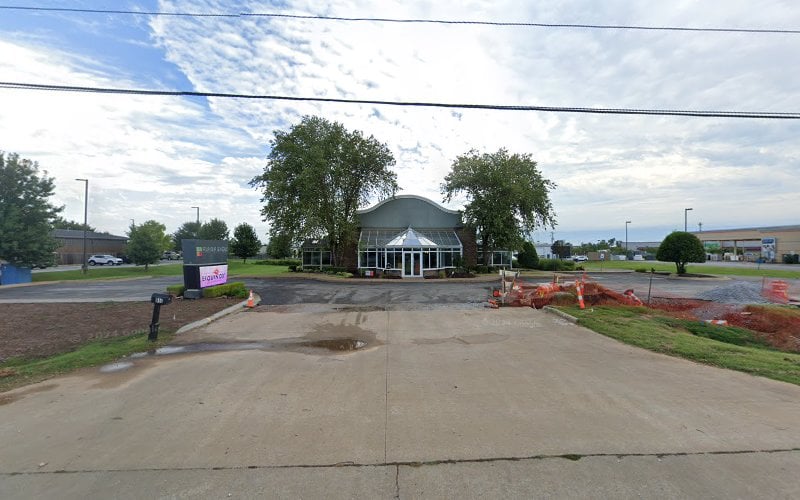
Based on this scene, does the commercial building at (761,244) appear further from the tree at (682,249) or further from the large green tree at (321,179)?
the large green tree at (321,179)

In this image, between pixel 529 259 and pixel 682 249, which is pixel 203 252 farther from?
pixel 682 249

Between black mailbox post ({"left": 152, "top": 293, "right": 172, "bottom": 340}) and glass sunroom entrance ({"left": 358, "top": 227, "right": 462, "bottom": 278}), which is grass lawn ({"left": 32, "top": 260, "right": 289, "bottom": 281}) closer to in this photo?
glass sunroom entrance ({"left": 358, "top": 227, "right": 462, "bottom": 278})

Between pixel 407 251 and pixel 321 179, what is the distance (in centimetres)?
966

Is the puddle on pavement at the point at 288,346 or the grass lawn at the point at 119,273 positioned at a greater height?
the grass lawn at the point at 119,273

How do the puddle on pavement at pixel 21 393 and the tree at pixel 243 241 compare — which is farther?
the tree at pixel 243 241

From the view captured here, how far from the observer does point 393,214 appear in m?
39.2

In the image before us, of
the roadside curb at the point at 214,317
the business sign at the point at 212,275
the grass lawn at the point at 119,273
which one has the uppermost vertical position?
the business sign at the point at 212,275

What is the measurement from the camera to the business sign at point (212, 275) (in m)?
16.8

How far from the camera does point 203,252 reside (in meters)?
17.2

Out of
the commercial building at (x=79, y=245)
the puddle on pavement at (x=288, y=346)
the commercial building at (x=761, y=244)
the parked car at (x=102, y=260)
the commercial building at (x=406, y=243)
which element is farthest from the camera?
the commercial building at (x=761, y=244)

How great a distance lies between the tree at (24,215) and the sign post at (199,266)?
20.0m

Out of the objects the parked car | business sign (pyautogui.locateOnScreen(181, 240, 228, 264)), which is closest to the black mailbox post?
business sign (pyautogui.locateOnScreen(181, 240, 228, 264))

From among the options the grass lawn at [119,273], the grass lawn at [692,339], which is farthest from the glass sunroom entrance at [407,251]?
the grass lawn at [692,339]

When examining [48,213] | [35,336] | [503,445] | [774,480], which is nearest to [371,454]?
[503,445]
